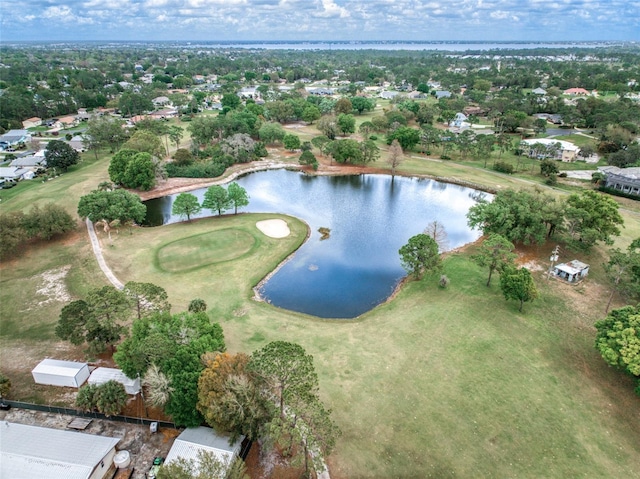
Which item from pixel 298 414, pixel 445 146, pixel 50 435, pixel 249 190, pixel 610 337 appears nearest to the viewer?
pixel 298 414

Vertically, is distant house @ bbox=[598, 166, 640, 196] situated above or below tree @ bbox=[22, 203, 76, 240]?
below

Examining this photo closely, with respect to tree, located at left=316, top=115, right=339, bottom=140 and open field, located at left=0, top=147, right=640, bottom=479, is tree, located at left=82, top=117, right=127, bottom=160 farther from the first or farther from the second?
tree, located at left=316, top=115, right=339, bottom=140

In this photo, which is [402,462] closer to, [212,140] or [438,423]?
[438,423]

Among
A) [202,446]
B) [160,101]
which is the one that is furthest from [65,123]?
[202,446]

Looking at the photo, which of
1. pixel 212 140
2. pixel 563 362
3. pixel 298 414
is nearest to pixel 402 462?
pixel 298 414

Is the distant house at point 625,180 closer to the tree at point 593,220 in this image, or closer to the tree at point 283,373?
the tree at point 593,220

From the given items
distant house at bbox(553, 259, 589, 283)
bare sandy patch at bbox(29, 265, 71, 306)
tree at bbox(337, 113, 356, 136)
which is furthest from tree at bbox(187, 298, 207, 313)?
tree at bbox(337, 113, 356, 136)
